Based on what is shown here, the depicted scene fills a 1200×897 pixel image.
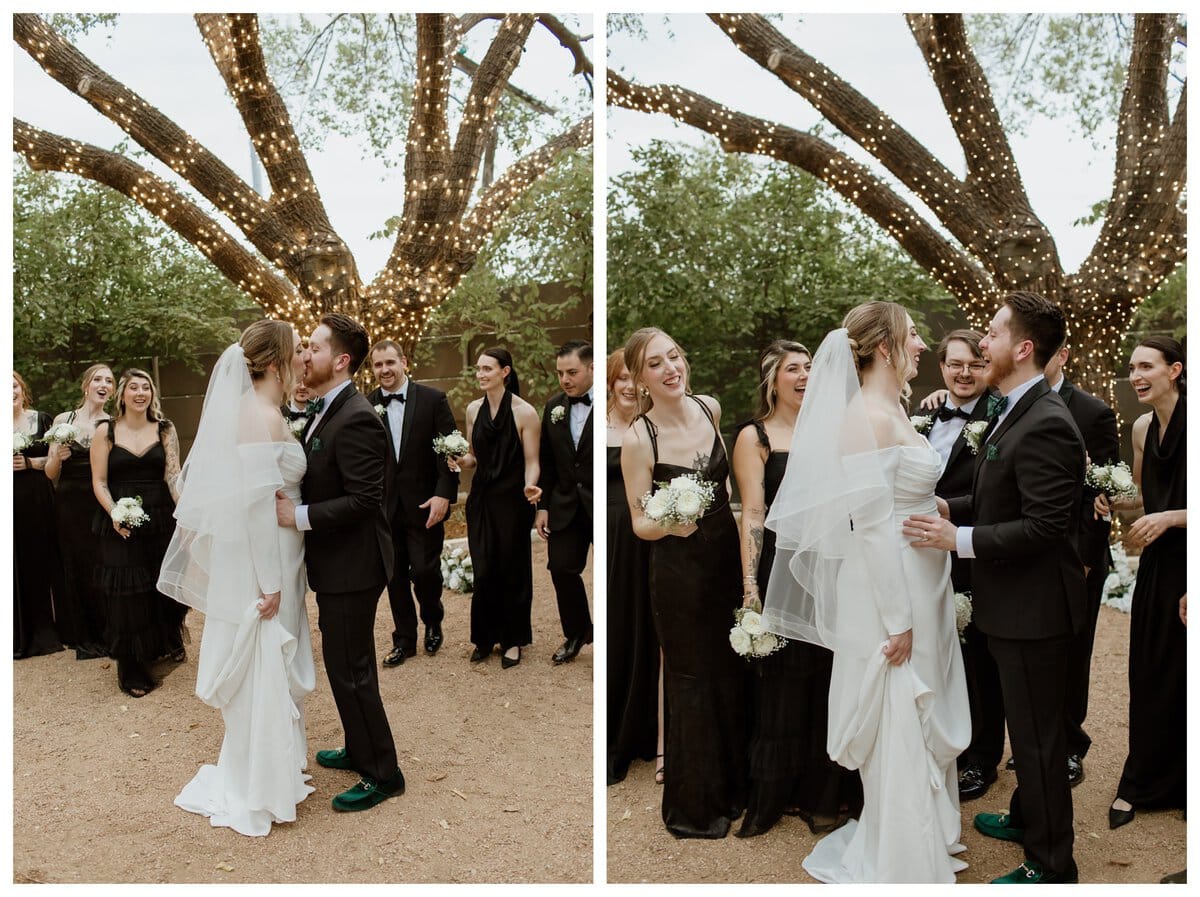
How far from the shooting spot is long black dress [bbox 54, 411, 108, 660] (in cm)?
476

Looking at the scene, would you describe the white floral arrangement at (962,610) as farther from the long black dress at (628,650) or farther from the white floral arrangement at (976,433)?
the long black dress at (628,650)

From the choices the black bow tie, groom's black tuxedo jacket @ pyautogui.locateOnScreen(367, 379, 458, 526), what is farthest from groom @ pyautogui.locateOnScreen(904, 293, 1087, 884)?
groom's black tuxedo jacket @ pyautogui.locateOnScreen(367, 379, 458, 526)

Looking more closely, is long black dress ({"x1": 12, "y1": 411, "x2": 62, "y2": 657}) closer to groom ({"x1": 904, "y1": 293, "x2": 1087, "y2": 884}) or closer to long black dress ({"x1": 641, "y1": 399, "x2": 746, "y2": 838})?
long black dress ({"x1": 641, "y1": 399, "x2": 746, "y2": 838})

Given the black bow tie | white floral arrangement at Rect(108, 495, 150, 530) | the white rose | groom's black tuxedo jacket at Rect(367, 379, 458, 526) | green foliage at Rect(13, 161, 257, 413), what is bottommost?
the white rose

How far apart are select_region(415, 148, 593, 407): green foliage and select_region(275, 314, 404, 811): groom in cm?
468

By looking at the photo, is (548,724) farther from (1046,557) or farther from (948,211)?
(948,211)

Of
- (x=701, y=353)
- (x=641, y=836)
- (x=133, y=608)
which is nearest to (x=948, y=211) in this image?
(x=701, y=353)

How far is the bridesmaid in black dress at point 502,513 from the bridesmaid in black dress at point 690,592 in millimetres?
1874

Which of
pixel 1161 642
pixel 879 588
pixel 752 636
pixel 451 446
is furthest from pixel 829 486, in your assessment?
pixel 451 446

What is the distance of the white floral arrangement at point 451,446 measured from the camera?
14.7ft

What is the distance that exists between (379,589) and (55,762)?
5.76 feet

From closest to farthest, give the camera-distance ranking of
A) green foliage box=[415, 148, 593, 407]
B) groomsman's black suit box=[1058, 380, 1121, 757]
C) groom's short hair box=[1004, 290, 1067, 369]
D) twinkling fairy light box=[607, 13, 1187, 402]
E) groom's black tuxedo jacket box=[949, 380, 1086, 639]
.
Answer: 1. groom's black tuxedo jacket box=[949, 380, 1086, 639]
2. groom's short hair box=[1004, 290, 1067, 369]
3. groomsman's black suit box=[1058, 380, 1121, 757]
4. twinkling fairy light box=[607, 13, 1187, 402]
5. green foliage box=[415, 148, 593, 407]

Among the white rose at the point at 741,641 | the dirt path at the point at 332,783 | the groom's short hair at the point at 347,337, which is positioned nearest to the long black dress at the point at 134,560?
the dirt path at the point at 332,783

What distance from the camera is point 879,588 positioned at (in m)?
2.43
